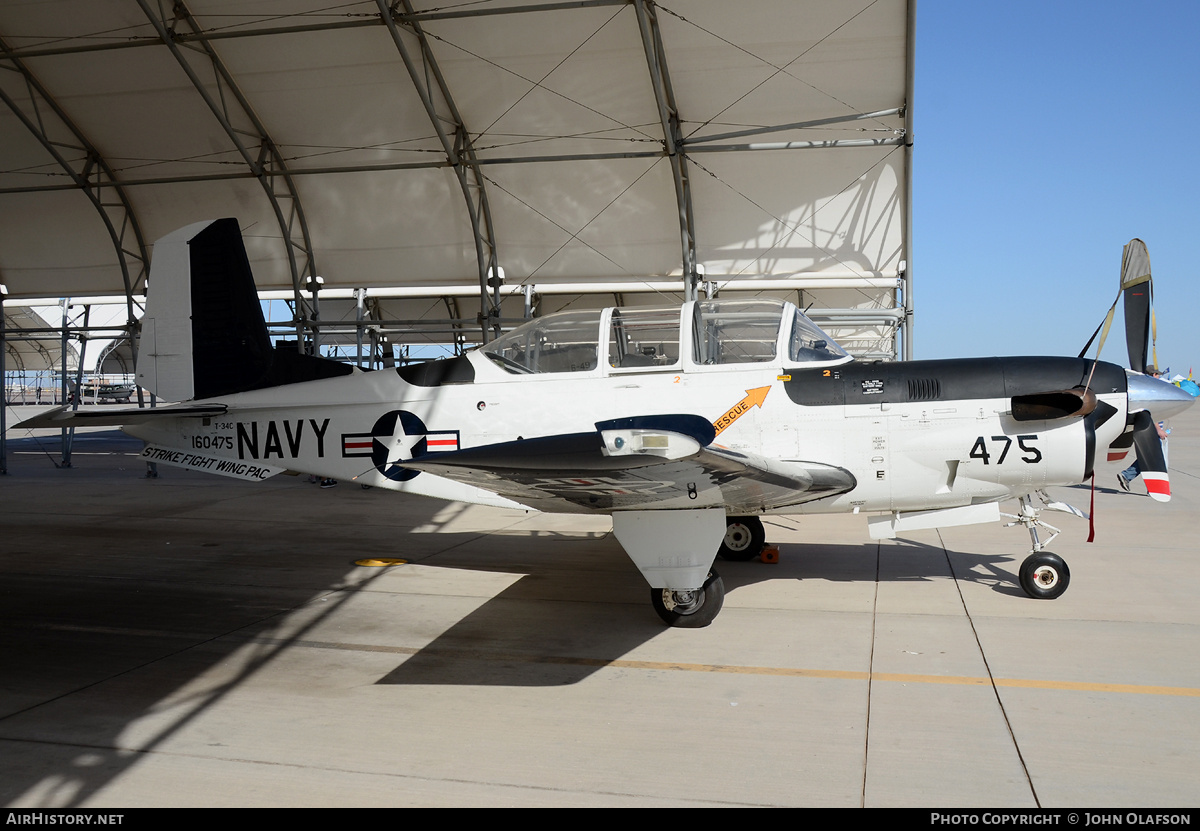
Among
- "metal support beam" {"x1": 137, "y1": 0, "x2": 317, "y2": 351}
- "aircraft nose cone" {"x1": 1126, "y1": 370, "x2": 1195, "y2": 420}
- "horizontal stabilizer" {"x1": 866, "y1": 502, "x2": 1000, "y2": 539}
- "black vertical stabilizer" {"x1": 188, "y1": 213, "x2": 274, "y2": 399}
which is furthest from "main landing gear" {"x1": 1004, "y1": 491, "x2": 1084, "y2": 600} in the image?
"metal support beam" {"x1": 137, "y1": 0, "x2": 317, "y2": 351}

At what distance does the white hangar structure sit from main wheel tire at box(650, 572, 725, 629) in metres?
9.39

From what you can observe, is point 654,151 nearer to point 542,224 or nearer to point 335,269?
point 542,224

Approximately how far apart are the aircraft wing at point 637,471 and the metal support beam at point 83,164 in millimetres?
14270

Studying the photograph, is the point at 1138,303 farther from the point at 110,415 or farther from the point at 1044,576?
the point at 110,415

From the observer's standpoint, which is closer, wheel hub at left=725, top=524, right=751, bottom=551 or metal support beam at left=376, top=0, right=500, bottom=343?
wheel hub at left=725, top=524, right=751, bottom=551

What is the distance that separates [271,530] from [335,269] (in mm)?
8986

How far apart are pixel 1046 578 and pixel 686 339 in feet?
11.7

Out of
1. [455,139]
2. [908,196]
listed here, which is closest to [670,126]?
[455,139]

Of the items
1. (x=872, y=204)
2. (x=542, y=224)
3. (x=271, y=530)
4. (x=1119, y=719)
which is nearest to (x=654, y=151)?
(x=542, y=224)

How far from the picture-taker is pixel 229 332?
8.58 meters

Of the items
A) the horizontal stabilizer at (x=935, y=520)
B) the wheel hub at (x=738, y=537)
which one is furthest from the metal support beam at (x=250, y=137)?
the horizontal stabilizer at (x=935, y=520)

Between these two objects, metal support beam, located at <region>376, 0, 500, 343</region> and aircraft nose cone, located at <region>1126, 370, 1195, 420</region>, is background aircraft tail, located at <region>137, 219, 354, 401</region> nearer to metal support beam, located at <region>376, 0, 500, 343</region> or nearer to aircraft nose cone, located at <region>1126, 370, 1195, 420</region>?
metal support beam, located at <region>376, 0, 500, 343</region>

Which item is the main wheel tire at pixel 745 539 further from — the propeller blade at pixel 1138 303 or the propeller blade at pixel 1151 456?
the propeller blade at pixel 1138 303

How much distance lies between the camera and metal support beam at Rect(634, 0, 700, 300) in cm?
1289
